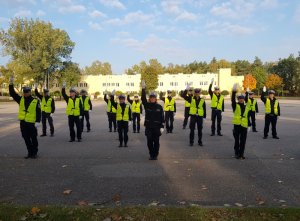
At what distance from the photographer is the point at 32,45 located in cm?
7138

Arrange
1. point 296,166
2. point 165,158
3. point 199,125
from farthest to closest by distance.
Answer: point 199,125 < point 165,158 < point 296,166

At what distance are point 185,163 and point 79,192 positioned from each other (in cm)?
344

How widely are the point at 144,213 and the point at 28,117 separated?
19.9 ft

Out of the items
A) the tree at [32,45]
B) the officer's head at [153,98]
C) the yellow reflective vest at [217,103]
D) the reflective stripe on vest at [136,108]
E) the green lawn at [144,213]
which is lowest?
the green lawn at [144,213]

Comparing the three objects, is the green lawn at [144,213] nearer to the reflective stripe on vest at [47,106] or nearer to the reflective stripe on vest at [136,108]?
the reflective stripe on vest at [47,106]

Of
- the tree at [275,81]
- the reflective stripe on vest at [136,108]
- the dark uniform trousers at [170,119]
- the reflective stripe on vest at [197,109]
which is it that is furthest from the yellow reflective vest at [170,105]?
the tree at [275,81]

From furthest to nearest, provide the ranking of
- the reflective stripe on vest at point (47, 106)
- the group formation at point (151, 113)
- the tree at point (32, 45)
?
the tree at point (32, 45) < the reflective stripe on vest at point (47, 106) < the group formation at point (151, 113)

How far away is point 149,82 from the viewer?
94000mm

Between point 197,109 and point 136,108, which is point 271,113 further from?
point 136,108

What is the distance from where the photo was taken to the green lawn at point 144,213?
4898 mm

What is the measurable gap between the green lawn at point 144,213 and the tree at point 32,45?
66.5 meters

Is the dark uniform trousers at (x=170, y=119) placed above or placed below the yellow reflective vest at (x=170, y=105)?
below

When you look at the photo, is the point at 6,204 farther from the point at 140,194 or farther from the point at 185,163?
the point at 185,163

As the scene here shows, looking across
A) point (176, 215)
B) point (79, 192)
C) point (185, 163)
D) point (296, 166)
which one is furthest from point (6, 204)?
point (296, 166)
